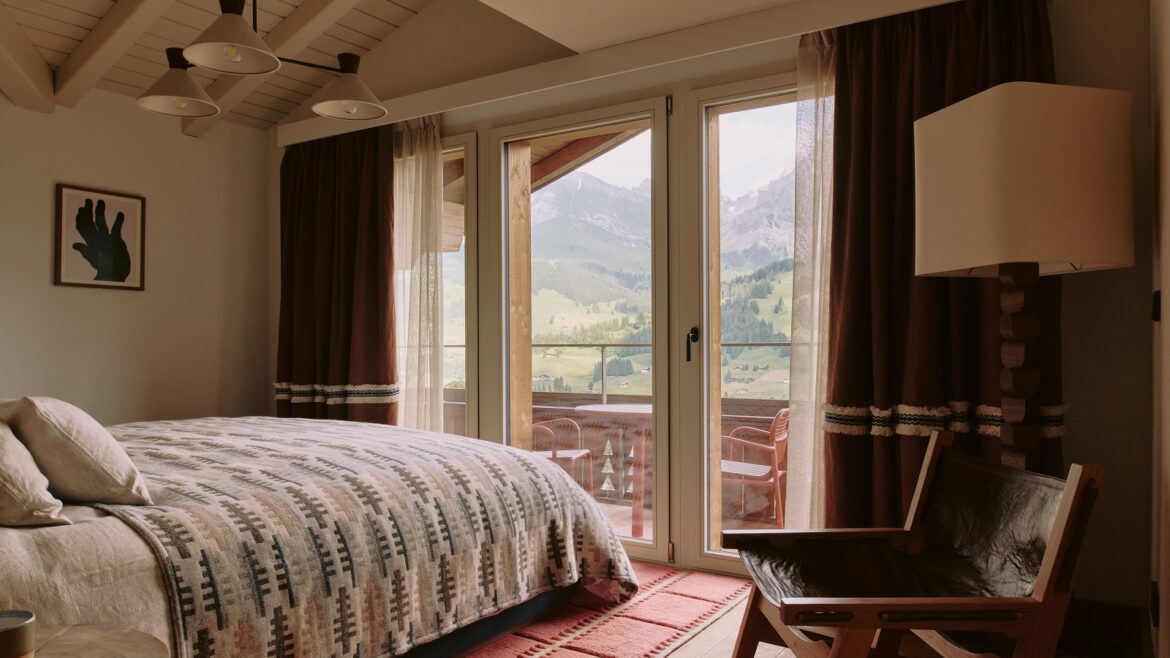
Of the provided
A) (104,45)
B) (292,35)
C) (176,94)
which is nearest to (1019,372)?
(176,94)

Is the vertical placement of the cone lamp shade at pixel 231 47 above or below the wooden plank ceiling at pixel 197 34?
below

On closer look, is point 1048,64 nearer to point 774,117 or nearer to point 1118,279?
point 1118,279

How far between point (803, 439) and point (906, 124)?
4.00 ft

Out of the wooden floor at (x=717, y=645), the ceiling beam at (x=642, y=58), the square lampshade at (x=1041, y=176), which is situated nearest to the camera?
the square lampshade at (x=1041, y=176)

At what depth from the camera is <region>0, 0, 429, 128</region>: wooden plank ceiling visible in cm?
365

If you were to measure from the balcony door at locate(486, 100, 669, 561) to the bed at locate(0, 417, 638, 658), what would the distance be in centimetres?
90

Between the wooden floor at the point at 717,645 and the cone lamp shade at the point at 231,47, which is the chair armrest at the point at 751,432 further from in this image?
the cone lamp shade at the point at 231,47

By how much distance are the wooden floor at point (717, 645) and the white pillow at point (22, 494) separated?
5.75ft

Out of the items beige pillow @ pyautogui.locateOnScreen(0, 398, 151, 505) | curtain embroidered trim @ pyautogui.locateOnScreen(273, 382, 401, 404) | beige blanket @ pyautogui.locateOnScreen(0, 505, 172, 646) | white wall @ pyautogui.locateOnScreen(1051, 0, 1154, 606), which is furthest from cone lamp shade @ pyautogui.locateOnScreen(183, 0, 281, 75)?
white wall @ pyautogui.locateOnScreen(1051, 0, 1154, 606)

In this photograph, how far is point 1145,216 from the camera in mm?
2488

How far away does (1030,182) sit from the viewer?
1.87 metres

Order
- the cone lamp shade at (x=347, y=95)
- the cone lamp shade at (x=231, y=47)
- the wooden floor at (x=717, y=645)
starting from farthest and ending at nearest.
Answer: the cone lamp shade at (x=347, y=95), the wooden floor at (x=717, y=645), the cone lamp shade at (x=231, y=47)

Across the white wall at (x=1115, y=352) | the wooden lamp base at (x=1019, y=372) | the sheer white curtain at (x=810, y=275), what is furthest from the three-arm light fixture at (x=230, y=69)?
the white wall at (x=1115, y=352)

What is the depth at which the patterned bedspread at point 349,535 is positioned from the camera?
1.74 m
